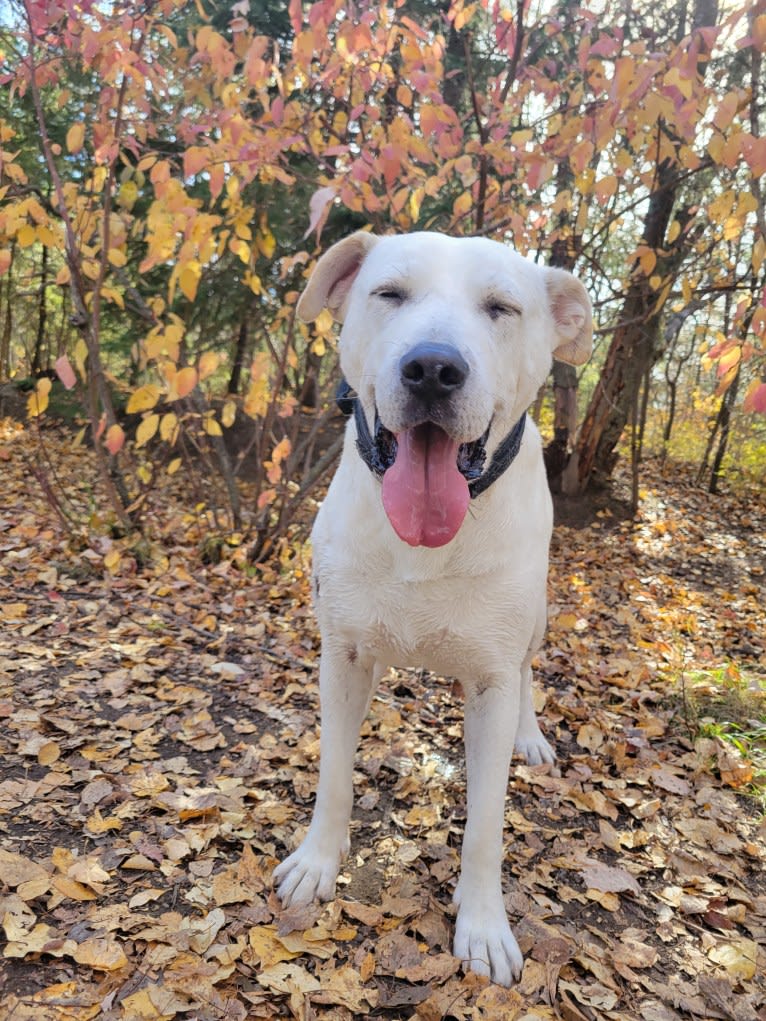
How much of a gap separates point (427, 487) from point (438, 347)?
33 cm

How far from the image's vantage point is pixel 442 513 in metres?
1.70

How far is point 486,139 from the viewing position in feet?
14.1

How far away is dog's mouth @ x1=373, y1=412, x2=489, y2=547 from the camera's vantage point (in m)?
1.71

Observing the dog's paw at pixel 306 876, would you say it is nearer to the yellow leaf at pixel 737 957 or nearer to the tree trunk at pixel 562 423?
the yellow leaf at pixel 737 957

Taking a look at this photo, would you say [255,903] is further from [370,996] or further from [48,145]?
[48,145]

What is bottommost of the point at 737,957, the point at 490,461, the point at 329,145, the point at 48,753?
the point at 737,957

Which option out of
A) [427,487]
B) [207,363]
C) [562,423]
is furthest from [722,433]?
[427,487]

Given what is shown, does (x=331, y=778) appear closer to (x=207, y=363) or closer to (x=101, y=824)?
(x=101, y=824)

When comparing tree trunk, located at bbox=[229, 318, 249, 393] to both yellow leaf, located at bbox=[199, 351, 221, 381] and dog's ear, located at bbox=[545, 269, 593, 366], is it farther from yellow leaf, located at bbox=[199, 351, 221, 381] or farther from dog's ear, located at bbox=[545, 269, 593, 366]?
dog's ear, located at bbox=[545, 269, 593, 366]

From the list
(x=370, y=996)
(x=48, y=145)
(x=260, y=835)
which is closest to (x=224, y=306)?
(x=48, y=145)

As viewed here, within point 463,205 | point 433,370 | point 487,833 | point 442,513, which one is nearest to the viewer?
point 433,370

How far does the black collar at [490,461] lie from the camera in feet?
6.02

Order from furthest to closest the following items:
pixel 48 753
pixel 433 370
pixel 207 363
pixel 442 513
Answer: pixel 207 363 → pixel 48 753 → pixel 442 513 → pixel 433 370

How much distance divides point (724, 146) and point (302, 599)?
342 cm
